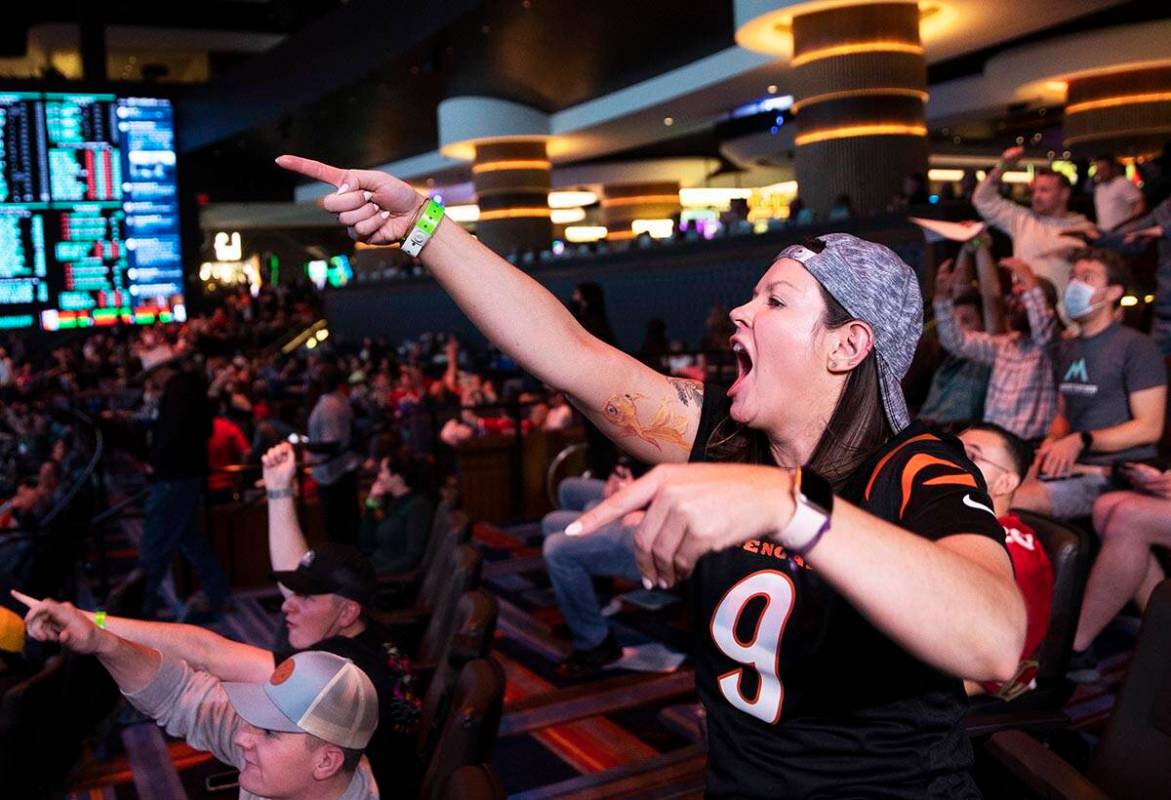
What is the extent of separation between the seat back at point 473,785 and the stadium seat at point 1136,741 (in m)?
0.98

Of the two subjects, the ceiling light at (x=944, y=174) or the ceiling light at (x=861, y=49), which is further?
the ceiling light at (x=944, y=174)

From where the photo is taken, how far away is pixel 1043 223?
5.79 m

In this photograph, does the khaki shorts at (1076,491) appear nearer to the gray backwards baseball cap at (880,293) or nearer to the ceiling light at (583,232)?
the gray backwards baseball cap at (880,293)

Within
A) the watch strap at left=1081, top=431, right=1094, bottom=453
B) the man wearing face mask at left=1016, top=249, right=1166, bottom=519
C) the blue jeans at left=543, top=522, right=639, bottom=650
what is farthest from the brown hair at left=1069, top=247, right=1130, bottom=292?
the blue jeans at left=543, top=522, right=639, bottom=650

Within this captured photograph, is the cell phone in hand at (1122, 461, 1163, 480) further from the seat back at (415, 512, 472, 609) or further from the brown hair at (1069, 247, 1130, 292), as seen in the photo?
the seat back at (415, 512, 472, 609)

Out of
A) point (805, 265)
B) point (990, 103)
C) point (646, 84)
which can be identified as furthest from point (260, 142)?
point (805, 265)

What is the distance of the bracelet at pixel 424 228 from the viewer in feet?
5.45

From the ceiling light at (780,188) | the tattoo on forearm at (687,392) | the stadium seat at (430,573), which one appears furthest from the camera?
the ceiling light at (780,188)

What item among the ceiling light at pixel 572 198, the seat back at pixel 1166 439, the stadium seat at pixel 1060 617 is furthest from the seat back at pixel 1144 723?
the ceiling light at pixel 572 198

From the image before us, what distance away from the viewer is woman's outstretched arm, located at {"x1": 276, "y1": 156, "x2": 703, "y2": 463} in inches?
64.2

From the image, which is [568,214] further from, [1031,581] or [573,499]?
[1031,581]

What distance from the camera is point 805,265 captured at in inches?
57.4

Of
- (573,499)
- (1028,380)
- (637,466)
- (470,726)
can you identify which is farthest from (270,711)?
(1028,380)

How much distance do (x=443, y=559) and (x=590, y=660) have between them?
879 mm
